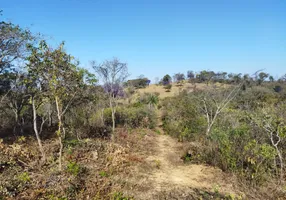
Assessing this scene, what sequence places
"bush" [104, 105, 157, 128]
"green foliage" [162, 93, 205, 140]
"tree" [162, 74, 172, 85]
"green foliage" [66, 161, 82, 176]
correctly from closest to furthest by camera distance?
"green foliage" [66, 161, 82, 176]
"green foliage" [162, 93, 205, 140]
"bush" [104, 105, 157, 128]
"tree" [162, 74, 172, 85]

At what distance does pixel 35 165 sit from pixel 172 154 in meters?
6.47

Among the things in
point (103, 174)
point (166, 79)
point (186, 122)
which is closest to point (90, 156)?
point (103, 174)

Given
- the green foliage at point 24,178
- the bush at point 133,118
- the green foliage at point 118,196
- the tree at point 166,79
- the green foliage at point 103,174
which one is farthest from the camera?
the tree at point 166,79

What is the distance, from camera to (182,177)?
7.01m

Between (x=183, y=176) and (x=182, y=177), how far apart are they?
110 mm

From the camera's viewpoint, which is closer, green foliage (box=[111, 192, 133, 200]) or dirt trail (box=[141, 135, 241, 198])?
green foliage (box=[111, 192, 133, 200])

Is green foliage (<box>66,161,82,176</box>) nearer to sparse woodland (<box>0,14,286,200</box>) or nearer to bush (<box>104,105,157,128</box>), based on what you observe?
sparse woodland (<box>0,14,286,200</box>)

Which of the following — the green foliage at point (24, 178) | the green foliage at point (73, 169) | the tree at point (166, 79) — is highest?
the tree at point (166, 79)

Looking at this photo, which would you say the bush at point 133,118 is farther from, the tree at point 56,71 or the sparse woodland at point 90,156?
the tree at point 56,71

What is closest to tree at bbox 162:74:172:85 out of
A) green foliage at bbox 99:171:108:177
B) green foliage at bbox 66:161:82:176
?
green foliage at bbox 99:171:108:177

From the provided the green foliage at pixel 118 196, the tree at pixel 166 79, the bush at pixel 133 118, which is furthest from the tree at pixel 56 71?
the tree at pixel 166 79

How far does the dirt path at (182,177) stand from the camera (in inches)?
230

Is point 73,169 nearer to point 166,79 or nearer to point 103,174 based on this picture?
point 103,174

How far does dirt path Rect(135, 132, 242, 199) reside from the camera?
5.84 m
